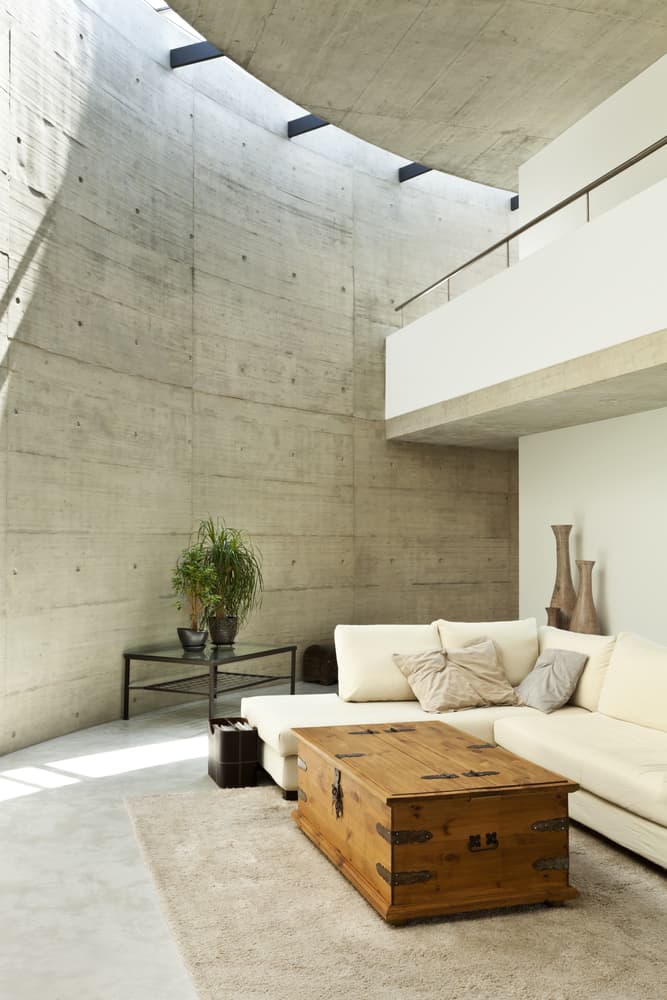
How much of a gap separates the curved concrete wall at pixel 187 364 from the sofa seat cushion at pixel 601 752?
325 cm

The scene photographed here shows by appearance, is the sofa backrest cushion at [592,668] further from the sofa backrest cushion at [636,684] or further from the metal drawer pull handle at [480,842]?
the metal drawer pull handle at [480,842]

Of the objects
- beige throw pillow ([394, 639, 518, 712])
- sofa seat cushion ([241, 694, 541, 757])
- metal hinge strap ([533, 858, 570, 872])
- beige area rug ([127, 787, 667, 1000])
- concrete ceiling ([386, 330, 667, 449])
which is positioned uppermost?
concrete ceiling ([386, 330, 667, 449])

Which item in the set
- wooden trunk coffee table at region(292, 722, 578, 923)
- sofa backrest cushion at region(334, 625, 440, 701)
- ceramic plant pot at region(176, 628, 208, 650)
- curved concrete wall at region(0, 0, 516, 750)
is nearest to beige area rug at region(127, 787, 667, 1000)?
wooden trunk coffee table at region(292, 722, 578, 923)

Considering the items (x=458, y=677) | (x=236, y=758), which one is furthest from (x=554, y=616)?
(x=236, y=758)

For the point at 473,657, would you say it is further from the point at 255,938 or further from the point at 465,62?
the point at 465,62

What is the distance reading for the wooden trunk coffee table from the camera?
10.0 ft

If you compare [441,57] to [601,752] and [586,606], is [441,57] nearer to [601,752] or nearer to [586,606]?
[586,606]

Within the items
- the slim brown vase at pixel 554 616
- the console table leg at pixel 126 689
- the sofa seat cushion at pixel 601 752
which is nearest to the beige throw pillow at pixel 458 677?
the sofa seat cushion at pixel 601 752

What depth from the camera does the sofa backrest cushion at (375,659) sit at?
5.20m

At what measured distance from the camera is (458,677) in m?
5.10

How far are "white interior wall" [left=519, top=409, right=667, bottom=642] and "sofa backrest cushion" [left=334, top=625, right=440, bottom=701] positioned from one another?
247cm

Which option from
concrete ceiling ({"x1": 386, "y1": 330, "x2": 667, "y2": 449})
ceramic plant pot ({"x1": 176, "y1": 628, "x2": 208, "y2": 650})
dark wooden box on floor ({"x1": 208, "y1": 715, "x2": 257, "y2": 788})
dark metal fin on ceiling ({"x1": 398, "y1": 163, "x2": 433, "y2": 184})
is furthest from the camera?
dark metal fin on ceiling ({"x1": 398, "y1": 163, "x2": 433, "y2": 184})

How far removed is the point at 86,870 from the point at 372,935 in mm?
1323

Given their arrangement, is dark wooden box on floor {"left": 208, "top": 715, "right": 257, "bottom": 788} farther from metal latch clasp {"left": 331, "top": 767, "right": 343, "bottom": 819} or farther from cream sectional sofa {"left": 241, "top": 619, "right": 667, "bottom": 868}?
metal latch clasp {"left": 331, "top": 767, "right": 343, "bottom": 819}
